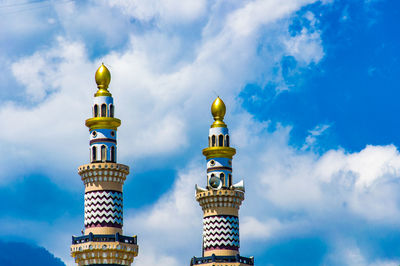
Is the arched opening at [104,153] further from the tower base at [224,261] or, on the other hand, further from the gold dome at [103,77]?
the tower base at [224,261]

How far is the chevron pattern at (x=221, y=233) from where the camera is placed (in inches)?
2847

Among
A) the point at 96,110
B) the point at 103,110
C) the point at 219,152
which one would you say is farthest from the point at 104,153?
the point at 219,152

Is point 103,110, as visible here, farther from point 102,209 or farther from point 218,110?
point 218,110

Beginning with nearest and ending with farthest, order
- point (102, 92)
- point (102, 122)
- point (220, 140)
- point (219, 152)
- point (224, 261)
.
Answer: point (102, 122) → point (224, 261) → point (102, 92) → point (219, 152) → point (220, 140)

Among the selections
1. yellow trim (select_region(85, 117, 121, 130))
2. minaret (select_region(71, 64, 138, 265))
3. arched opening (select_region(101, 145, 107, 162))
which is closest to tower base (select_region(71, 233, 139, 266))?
minaret (select_region(71, 64, 138, 265))

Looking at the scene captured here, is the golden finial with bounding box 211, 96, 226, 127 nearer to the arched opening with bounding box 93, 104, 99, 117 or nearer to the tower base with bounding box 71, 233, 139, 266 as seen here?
the arched opening with bounding box 93, 104, 99, 117

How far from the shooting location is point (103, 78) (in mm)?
73188

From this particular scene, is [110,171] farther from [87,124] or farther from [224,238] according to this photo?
[224,238]

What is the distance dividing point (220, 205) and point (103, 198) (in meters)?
9.99

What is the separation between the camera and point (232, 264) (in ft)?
234

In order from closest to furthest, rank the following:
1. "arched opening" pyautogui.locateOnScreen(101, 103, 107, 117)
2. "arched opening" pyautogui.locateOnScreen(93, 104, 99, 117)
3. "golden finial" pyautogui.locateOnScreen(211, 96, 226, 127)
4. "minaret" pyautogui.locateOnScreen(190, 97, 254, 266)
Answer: "arched opening" pyautogui.locateOnScreen(101, 103, 107, 117) → "arched opening" pyautogui.locateOnScreen(93, 104, 99, 117) → "minaret" pyautogui.locateOnScreen(190, 97, 254, 266) → "golden finial" pyautogui.locateOnScreen(211, 96, 226, 127)

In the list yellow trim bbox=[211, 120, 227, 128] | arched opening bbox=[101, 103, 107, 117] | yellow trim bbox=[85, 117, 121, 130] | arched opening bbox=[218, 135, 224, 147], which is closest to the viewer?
yellow trim bbox=[85, 117, 121, 130]

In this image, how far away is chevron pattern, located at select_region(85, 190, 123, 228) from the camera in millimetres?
68625

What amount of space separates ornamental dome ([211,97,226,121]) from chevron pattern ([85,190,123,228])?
501 inches
